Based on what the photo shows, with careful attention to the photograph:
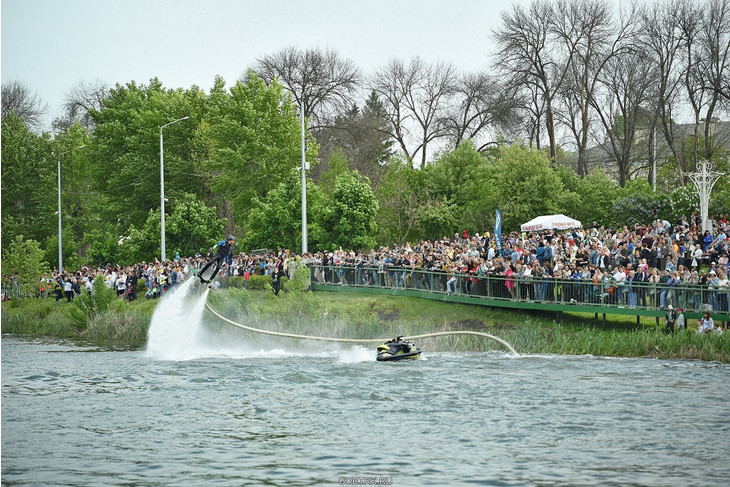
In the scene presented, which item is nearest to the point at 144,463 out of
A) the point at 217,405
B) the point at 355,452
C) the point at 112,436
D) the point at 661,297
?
the point at 112,436

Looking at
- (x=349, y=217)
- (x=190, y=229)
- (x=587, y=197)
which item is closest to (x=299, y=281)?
(x=349, y=217)

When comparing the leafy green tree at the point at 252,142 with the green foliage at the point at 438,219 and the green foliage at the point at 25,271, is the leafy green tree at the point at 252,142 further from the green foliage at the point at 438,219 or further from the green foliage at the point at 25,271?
the green foliage at the point at 25,271

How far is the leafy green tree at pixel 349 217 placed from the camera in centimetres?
5378

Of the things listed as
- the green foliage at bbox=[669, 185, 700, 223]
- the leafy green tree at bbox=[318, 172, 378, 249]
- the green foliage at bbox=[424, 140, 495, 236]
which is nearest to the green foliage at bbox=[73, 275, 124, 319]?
the leafy green tree at bbox=[318, 172, 378, 249]

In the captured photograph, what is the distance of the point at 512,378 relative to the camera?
28.5 m

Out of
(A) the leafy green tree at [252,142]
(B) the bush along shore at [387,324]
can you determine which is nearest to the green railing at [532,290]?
(B) the bush along shore at [387,324]

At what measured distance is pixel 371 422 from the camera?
76.8 ft

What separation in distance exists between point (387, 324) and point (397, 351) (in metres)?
7.51

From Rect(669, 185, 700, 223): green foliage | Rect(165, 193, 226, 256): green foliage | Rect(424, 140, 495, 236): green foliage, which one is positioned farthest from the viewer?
Rect(165, 193, 226, 256): green foliage

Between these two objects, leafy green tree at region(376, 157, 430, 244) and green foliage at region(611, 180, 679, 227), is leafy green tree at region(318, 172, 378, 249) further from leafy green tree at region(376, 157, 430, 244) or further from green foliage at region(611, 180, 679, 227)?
green foliage at region(611, 180, 679, 227)

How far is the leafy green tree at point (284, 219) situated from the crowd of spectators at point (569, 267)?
8313 mm

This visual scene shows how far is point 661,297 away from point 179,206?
Result: 40.1 meters

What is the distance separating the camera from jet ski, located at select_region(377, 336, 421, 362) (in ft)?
105

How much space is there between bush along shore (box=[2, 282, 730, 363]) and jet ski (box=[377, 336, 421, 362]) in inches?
175
